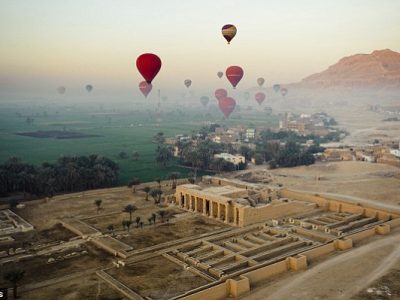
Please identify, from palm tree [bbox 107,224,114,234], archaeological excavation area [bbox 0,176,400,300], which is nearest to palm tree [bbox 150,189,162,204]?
archaeological excavation area [bbox 0,176,400,300]

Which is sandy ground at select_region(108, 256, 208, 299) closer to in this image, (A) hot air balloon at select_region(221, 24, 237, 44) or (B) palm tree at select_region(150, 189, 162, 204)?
(B) palm tree at select_region(150, 189, 162, 204)

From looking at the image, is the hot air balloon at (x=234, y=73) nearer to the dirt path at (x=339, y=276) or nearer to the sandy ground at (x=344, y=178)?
the sandy ground at (x=344, y=178)

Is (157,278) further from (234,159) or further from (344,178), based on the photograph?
(234,159)

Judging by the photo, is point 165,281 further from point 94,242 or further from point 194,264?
point 94,242

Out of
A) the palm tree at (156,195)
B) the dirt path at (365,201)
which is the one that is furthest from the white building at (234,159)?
the palm tree at (156,195)

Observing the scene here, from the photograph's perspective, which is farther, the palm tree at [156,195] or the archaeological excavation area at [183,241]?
the palm tree at [156,195]
